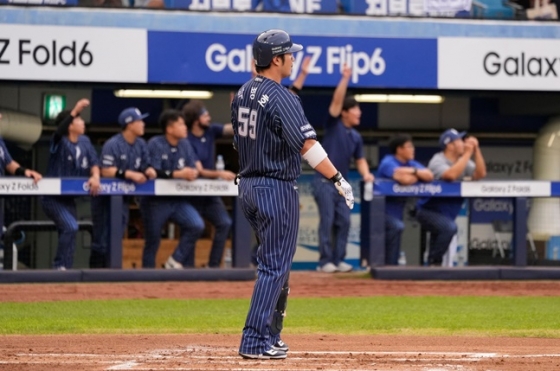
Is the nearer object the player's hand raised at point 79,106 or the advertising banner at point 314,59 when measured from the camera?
the player's hand raised at point 79,106

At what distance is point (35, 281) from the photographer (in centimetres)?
1243

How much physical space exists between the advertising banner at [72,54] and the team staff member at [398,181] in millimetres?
3662

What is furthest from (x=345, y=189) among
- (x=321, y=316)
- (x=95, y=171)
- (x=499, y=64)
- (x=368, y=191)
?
(x=499, y=64)

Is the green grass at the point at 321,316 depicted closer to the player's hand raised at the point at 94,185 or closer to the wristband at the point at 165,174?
the player's hand raised at the point at 94,185

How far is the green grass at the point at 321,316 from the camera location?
359 inches

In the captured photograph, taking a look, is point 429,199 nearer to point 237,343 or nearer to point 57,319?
point 57,319

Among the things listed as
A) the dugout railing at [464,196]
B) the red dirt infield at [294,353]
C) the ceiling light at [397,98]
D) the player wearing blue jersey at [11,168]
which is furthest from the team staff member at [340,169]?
the red dirt infield at [294,353]

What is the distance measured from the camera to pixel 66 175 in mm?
12914

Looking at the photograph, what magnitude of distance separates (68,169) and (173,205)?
3.85 feet

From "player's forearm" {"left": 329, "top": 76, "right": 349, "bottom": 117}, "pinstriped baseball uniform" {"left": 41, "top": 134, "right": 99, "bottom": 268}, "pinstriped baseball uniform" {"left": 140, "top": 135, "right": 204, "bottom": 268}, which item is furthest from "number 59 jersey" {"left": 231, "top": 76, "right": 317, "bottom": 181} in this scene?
"player's forearm" {"left": 329, "top": 76, "right": 349, "bottom": 117}

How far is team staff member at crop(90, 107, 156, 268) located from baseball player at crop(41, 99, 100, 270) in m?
0.17

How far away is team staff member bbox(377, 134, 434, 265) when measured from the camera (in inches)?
524

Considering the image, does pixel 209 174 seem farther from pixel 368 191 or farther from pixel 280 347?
pixel 280 347

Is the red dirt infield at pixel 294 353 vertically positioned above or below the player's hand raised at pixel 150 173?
below
